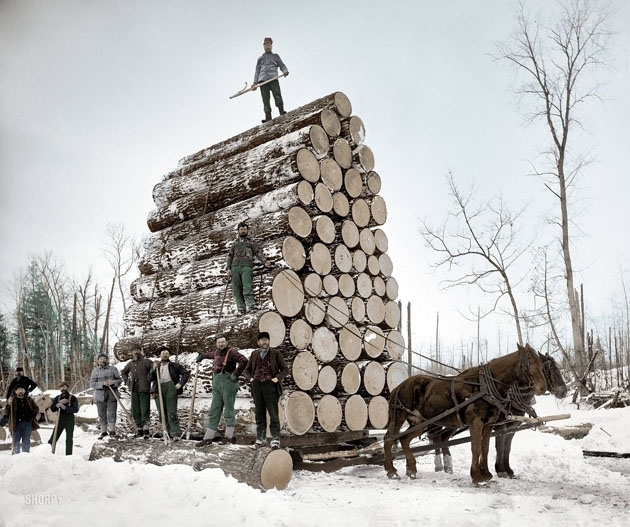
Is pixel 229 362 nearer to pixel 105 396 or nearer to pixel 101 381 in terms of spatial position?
pixel 101 381

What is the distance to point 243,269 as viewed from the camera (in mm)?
8234

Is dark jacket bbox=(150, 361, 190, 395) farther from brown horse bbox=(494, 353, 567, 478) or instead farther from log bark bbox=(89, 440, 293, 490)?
brown horse bbox=(494, 353, 567, 478)

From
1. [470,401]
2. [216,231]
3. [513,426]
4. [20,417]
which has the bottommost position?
[513,426]

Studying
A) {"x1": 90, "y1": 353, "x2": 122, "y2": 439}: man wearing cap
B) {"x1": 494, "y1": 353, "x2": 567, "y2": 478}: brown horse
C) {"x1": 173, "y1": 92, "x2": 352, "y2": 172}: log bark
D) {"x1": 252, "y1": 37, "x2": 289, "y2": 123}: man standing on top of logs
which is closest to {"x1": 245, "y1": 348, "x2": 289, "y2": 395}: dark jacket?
{"x1": 494, "y1": 353, "x2": 567, "y2": 478}: brown horse

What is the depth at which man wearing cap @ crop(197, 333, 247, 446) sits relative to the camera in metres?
7.20

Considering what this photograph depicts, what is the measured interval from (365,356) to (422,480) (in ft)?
9.76

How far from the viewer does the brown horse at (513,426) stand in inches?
242

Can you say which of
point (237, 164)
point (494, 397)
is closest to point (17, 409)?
point (237, 164)

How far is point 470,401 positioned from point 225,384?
10.9 ft

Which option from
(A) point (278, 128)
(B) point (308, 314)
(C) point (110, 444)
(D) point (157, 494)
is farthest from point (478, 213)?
(D) point (157, 494)

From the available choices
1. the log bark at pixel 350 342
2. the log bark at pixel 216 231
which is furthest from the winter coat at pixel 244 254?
the log bark at pixel 350 342

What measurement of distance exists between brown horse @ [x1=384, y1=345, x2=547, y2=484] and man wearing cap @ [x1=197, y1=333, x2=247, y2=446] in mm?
2306

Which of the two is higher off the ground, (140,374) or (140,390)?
(140,374)

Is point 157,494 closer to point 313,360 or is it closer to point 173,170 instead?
point 313,360
